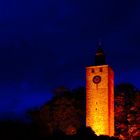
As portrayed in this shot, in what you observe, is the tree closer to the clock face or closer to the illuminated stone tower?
the illuminated stone tower

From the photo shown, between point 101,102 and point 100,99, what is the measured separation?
328 mm

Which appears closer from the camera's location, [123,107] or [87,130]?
[87,130]

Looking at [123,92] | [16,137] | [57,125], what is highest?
[123,92]

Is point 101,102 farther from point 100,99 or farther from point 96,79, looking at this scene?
point 96,79

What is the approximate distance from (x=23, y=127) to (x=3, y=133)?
4051 mm

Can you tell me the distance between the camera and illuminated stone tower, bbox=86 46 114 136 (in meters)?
54.2

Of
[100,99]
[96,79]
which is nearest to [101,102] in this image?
[100,99]

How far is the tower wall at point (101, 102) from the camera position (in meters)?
54.1

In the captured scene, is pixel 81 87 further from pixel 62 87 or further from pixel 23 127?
pixel 23 127

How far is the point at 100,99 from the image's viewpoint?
54.6m

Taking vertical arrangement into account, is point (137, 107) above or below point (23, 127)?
above

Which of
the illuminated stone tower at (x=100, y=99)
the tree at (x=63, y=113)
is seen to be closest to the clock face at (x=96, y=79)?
the illuminated stone tower at (x=100, y=99)

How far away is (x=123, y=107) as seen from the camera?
192 feet

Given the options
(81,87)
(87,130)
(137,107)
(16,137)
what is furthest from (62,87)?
(16,137)
